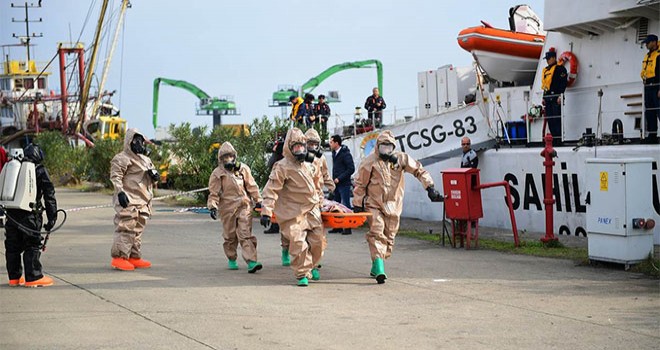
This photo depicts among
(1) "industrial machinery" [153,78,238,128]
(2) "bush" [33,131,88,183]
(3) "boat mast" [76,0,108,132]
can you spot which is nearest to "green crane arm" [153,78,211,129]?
(1) "industrial machinery" [153,78,238,128]

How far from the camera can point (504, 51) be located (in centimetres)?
2027

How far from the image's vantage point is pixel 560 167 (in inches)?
656

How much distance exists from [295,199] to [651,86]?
666cm

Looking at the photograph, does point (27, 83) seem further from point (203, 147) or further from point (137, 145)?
point (137, 145)

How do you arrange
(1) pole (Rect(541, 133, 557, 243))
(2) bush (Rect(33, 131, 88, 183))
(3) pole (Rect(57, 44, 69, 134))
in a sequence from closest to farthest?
(1) pole (Rect(541, 133, 557, 243)) → (2) bush (Rect(33, 131, 88, 183)) → (3) pole (Rect(57, 44, 69, 134))

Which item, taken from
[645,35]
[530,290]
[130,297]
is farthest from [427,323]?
[645,35]

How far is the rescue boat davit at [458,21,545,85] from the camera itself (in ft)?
66.1

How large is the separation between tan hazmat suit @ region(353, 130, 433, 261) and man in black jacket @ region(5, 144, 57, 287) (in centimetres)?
378

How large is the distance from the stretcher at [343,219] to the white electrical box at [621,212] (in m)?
3.08

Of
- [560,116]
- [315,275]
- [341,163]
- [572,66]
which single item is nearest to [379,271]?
[315,275]

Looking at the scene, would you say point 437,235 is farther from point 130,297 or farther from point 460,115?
point 130,297

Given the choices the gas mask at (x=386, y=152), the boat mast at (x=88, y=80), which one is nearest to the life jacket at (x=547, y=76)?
the gas mask at (x=386, y=152)

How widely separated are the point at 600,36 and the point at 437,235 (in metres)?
4.85

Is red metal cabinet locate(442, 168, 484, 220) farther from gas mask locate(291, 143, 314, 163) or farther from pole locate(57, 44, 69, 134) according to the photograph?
pole locate(57, 44, 69, 134)
